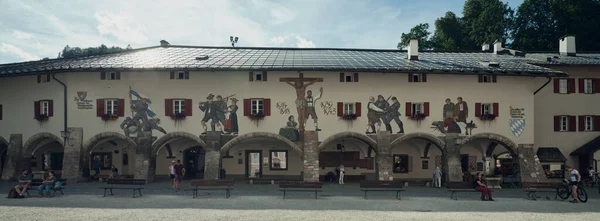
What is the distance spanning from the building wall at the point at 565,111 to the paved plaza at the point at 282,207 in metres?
7.96

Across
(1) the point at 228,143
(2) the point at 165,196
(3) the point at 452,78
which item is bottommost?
(2) the point at 165,196

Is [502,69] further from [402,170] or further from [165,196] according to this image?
[165,196]

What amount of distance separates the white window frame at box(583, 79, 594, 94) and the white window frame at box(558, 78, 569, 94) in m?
1.11

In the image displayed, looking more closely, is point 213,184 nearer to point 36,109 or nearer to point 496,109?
point 36,109

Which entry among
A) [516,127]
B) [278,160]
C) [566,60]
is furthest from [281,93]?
[566,60]

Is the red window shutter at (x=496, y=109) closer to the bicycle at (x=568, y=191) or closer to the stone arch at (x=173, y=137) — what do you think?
the bicycle at (x=568, y=191)

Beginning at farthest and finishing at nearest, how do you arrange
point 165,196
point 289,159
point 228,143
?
point 289,159 → point 228,143 → point 165,196

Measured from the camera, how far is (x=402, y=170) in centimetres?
2562

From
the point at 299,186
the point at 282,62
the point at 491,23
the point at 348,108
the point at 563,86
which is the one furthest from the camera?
the point at 491,23

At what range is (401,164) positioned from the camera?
84.2 ft

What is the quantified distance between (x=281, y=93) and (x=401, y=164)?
928cm

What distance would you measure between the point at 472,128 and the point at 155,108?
17.9 metres

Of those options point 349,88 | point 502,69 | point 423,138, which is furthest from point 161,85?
point 502,69

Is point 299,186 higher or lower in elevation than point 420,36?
lower
